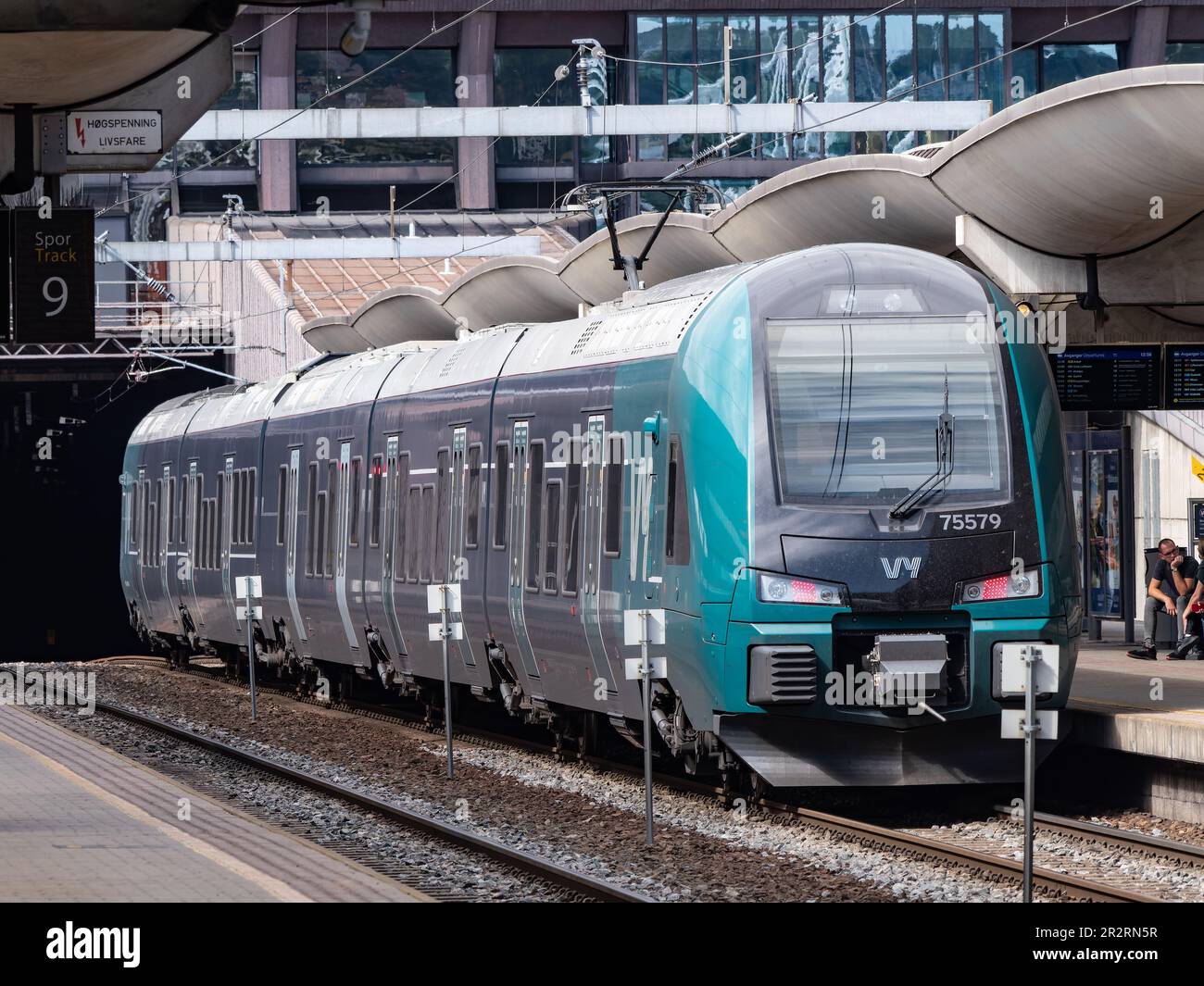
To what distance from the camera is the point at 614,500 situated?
16297 millimetres

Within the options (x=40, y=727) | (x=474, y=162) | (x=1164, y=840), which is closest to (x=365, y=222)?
(x=474, y=162)

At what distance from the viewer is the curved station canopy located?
1675 cm

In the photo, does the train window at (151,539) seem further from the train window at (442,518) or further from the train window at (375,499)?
the train window at (442,518)

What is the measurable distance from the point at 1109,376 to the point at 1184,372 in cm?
71

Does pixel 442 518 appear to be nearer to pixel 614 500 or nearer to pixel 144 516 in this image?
pixel 614 500

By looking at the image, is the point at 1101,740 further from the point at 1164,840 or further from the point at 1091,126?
the point at 1091,126

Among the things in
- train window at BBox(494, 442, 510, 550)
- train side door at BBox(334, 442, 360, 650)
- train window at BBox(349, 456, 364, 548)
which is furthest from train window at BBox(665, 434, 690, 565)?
train side door at BBox(334, 442, 360, 650)

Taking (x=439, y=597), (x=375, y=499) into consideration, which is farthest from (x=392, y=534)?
(x=439, y=597)

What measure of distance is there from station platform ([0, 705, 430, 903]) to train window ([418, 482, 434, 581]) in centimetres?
352

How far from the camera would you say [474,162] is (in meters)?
66.3

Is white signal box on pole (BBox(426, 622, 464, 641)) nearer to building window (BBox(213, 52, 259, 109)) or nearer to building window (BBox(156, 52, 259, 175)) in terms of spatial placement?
building window (BBox(156, 52, 259, 175))

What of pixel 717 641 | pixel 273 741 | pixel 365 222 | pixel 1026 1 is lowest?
pixel 273 741

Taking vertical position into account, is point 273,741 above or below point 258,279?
below

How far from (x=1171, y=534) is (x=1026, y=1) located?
3861 cm
